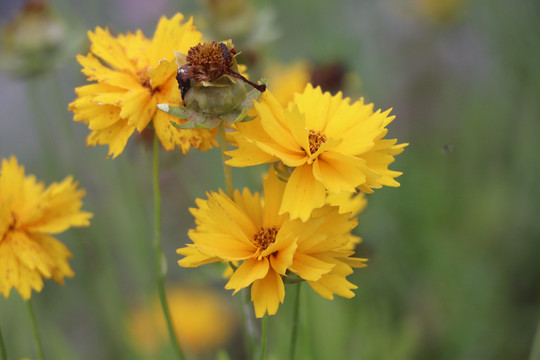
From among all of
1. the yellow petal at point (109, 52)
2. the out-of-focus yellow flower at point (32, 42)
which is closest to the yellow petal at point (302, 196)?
the yellow petal at point (109, 52)

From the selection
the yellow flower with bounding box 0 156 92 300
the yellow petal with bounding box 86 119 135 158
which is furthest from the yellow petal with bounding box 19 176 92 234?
the yellow petal with bounding box 86 119 135 158

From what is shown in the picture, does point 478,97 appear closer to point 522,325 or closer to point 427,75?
point 427,75

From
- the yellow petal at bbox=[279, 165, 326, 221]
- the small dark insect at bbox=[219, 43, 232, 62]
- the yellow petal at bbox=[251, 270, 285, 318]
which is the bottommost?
the yellow petal at bbox=[251, 270, 285, 318]

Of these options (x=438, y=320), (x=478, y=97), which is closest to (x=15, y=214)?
(x=438, y=320)

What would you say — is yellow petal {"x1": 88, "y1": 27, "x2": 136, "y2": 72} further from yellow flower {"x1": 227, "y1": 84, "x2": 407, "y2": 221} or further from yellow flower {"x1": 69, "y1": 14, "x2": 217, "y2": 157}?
yellow flower {"x1": 227, "y1": 84, "x2": 407, "y2": 221}

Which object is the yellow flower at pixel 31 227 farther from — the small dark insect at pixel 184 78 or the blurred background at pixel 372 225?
the blurred background at pixel 372 225

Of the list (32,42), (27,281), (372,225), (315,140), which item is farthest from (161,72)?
→ (372,225)

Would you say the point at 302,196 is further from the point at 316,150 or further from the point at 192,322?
the point at 192,322
